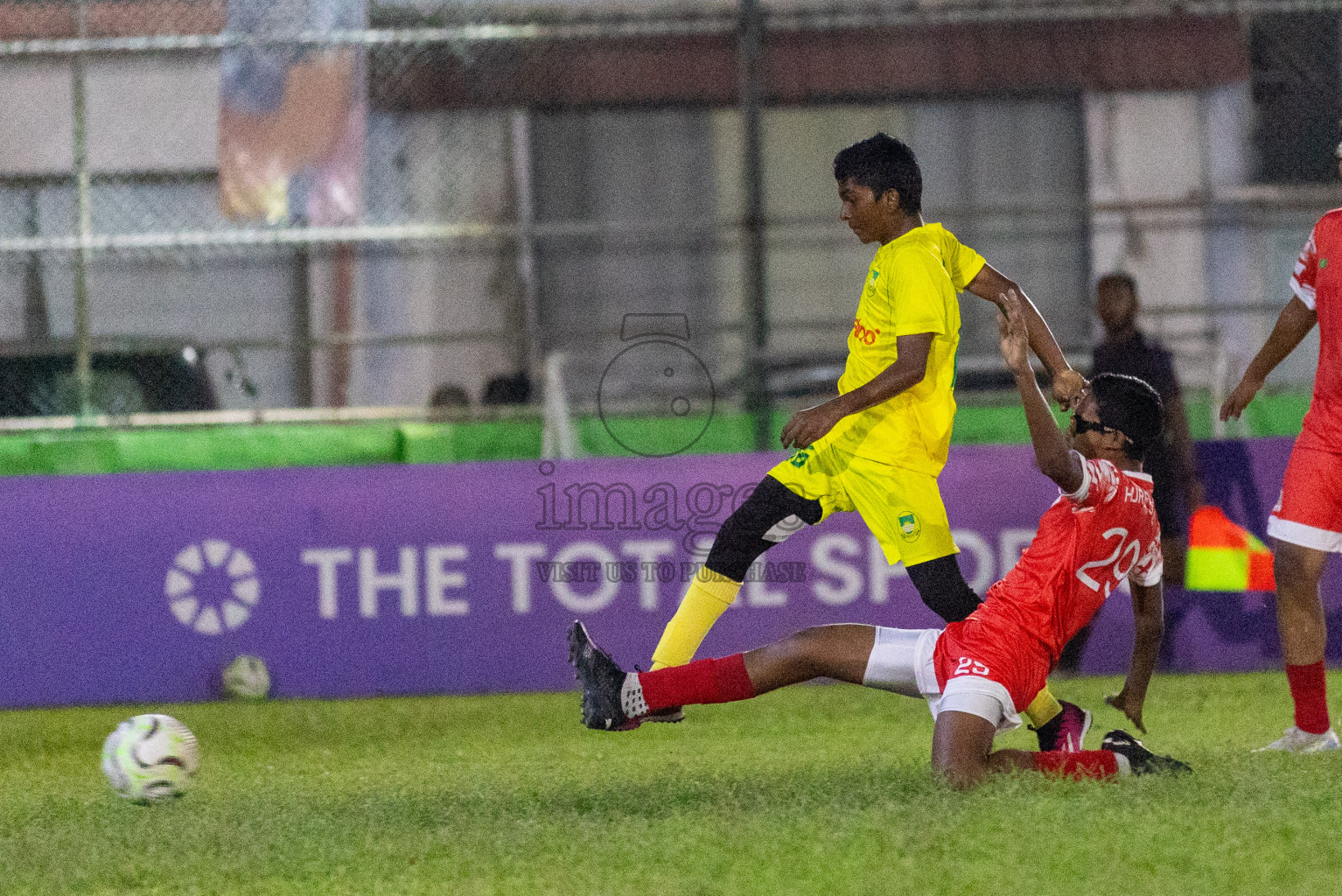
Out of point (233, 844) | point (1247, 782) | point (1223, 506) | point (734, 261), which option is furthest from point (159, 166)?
point (1247, 782)

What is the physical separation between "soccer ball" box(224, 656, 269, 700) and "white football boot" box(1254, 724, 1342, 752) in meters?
4.16

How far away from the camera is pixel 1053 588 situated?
14.6ft

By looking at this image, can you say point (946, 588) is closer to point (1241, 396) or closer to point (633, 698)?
point (633, 698)

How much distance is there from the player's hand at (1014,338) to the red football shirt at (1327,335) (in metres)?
1.36

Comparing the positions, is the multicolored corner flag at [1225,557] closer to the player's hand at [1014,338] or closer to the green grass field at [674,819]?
the green grass field at [674,819]

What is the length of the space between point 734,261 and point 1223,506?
5559 millimetres

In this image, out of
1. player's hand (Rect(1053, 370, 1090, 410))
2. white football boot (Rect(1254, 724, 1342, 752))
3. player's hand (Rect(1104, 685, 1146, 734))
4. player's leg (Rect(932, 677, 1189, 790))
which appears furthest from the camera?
white football boot (Rect(1254, 724, 1342, 752))

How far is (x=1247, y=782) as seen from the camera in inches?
173

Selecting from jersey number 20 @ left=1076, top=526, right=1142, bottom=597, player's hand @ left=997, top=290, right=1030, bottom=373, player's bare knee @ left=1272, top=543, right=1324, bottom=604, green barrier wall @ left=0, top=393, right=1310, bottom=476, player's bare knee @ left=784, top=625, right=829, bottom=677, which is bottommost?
player's bare knee @ left=784, top=625, right=829, bottom=677

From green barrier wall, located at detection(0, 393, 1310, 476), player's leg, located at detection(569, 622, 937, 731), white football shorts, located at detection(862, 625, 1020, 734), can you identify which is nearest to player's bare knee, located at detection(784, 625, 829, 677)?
player's leg, located at detection(569, 622, 937, 731)

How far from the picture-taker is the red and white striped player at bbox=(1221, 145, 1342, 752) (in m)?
5.15

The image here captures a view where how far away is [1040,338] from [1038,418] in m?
0.82

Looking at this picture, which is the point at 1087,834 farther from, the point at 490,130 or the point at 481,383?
the point at 490,130

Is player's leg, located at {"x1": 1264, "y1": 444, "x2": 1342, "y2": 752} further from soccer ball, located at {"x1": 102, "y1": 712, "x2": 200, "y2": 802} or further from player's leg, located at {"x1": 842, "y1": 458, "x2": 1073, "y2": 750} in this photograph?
soccer ball, located at {"x1": 102, "y1": 712, "x2": 200, "y2": 802}
